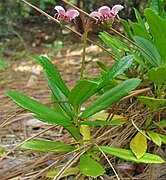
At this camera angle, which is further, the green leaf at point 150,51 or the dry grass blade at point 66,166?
the green leaf at point 150,51

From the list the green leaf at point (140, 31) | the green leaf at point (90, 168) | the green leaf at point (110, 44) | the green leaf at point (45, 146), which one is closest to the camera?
the green leaf at point (90, 168)

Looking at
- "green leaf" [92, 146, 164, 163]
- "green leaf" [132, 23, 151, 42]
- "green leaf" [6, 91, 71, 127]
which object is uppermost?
"green leaf" [132, 23, 151, 42]

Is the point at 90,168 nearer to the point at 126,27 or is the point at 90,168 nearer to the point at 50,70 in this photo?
the point at 50,70

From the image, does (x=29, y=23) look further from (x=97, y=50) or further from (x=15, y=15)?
(x=97, y=50)

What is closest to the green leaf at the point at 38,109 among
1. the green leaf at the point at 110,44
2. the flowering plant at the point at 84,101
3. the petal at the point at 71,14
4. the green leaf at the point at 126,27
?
the flowering plant at the point at 84,101

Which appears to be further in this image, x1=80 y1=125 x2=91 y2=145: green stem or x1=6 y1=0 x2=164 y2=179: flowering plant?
x1=80 y1=125 x2=91 y2=145: green stem

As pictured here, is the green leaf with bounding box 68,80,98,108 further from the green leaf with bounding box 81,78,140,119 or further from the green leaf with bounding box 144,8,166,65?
the green leaf with bounding box 144,8,166,65

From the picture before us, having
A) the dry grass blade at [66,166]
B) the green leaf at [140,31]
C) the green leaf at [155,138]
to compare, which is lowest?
the dry grass blade at [66,166]

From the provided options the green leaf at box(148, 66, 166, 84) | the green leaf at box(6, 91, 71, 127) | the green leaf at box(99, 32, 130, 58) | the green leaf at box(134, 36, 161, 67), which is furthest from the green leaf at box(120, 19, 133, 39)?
the green leaf at box(6, 91, 71, 127)

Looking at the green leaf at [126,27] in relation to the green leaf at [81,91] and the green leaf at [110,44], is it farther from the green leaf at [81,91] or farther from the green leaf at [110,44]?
the green leaf at [81,91]
